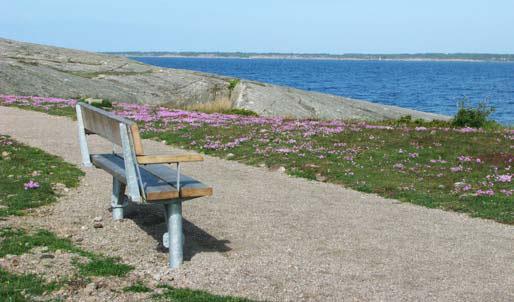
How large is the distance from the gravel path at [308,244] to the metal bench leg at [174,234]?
0.46 feet

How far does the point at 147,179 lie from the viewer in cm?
767

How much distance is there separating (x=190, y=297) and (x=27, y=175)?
7.04 meters

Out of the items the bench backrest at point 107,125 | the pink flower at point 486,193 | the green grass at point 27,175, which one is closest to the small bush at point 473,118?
the pink flower at point 486,193

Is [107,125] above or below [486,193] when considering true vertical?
above

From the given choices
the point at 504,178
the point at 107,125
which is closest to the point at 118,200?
the point at 107,125

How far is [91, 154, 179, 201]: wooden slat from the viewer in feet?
22.2

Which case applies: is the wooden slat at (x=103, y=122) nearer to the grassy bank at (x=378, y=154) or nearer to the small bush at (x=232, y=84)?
the grassy bank at (x=378, y=154)

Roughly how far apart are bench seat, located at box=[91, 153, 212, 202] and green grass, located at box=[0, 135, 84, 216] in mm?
1655

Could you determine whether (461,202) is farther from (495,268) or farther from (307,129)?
(307,129)

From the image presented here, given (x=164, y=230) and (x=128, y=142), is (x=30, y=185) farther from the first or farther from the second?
(x=128, y=142)

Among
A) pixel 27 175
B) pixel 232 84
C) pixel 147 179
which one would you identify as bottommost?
pixel 27 175

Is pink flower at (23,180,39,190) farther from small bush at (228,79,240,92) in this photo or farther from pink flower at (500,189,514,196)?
small bush at (228,79,240,92)

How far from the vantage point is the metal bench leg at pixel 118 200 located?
357 inches

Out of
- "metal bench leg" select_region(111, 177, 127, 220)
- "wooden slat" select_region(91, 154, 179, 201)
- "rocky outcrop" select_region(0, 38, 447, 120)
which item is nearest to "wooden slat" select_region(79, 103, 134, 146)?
"wooden slat" select_region(91, 154, 179, 201)
